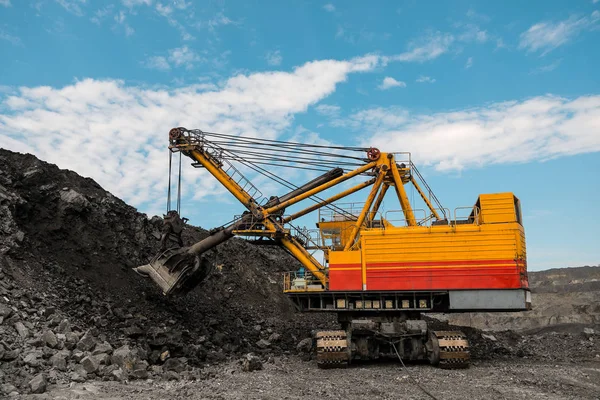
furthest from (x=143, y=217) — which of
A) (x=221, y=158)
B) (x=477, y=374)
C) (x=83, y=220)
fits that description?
(x=477, y=374)

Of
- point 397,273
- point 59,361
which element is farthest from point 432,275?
point 59,361

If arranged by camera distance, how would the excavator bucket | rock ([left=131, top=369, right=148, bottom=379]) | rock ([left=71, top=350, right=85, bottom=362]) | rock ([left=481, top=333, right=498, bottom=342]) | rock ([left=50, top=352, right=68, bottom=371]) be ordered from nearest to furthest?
rock ([left=50, top=352, right=68, bottom=371]) → rock ([left=71, top=350, right=85, bottom=362]) → rock ([left=131, top=369, right=148, bottom=379]) → the excavator bucket → rock ([left=481, top=333, right=498, bottom=342])

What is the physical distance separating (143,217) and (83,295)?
7084 mm

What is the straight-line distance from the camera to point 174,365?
1188 centimetres

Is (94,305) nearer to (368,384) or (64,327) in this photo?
(64,327)

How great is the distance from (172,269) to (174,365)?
384cm

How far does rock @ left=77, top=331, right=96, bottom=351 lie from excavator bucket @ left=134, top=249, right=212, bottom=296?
12.9 feet

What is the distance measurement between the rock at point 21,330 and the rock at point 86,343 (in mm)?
1069

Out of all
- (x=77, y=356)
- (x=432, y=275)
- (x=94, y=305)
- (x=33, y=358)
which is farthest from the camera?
(x=432, y=275)

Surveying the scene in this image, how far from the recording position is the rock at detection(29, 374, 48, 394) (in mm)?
8453

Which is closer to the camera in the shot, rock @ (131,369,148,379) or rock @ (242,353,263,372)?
rock @ (131,369,148,379)

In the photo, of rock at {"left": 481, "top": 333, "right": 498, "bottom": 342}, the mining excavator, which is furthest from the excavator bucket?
rock at {"left": 481, "top": 333, "right": 498, "bottom": 342}

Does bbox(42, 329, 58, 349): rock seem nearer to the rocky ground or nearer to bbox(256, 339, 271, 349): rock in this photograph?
the rocky ground

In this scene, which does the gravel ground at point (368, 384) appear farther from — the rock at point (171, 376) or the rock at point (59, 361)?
the rock at point (59, 361)
